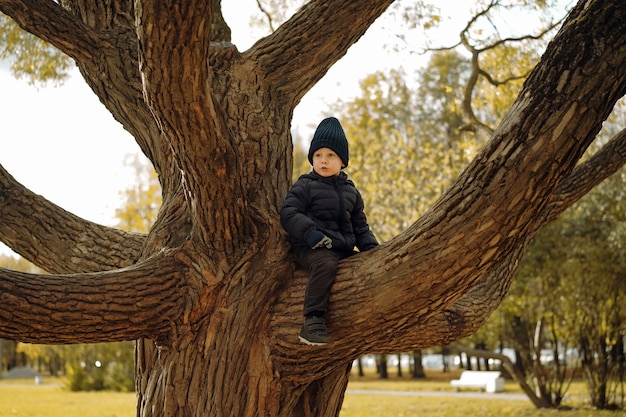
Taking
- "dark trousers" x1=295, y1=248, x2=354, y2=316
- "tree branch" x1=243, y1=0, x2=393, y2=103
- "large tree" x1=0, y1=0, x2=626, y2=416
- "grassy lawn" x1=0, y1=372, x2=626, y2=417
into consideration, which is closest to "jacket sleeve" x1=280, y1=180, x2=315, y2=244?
"dark trousers" x1=295, y1=248, x2=354, y2=316

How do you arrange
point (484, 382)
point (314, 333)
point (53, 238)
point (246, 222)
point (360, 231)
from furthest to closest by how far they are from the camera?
1. point (484, 382)
2. point (53, 238)
3. point (360, 231)
4. point (246, 222)
5. point (314, 333)

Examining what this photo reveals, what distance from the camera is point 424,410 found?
15164 millimetres

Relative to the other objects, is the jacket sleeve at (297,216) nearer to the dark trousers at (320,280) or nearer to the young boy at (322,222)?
the young boy at (322,222)

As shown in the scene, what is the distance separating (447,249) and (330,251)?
0.76 m

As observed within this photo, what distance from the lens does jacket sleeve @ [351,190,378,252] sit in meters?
4.41

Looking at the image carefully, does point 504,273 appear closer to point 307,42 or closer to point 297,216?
point 297,216

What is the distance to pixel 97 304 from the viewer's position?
3918 millimetres

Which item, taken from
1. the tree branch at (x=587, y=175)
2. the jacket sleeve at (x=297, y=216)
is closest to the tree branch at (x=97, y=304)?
the jacket sleeve at (x=297, y=216)

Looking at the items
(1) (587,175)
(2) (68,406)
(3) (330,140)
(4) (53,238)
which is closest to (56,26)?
(4) (53,238)

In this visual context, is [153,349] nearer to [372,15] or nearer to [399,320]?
[399,320]

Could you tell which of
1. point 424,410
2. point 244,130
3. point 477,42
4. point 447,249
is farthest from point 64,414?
point 447,249

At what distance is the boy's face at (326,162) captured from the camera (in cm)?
434

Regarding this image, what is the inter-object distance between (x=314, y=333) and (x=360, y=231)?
35.6 inches

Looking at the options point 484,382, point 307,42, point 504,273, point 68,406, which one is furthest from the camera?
point 484,382
